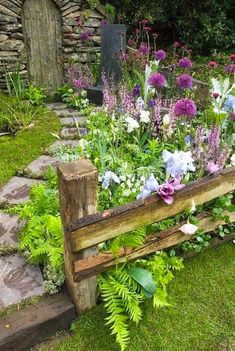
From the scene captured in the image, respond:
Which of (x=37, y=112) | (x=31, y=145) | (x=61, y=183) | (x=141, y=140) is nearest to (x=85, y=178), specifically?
(x=61, y=183)

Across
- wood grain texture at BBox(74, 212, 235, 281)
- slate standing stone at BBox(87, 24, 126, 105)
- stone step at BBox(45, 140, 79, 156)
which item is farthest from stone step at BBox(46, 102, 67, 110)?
wood grain texture at BBox(74, 212, 235, 281)

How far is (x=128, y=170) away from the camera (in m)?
2.68

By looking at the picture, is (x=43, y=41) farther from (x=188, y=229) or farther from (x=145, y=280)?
(x=145, y=280)

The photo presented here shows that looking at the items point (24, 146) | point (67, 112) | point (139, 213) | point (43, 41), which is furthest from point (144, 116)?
point (43, 41)

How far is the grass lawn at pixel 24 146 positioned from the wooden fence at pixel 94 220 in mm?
1671

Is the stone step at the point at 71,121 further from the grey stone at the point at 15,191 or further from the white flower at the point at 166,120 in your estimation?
the white flower at the point at 166,120

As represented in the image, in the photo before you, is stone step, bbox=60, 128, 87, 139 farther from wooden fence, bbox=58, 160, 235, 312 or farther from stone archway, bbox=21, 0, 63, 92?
stone archway, bbox=21, 0, 63, 92

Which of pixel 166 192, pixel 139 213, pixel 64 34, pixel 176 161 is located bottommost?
pixel 139 213

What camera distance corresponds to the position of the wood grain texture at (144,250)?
2.03m

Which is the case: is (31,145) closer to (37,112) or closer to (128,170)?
(37,112)

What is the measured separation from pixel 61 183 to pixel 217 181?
1151mm

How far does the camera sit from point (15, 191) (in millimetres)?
3275

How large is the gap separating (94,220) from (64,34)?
5721 mm

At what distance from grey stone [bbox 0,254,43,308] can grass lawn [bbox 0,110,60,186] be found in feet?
3.71
